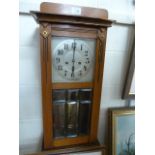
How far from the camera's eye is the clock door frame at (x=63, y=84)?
0.83 metres

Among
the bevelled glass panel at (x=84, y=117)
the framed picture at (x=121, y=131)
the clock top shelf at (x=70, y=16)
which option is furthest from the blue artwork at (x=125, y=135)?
the clock top shelf at (x=70, y=16)

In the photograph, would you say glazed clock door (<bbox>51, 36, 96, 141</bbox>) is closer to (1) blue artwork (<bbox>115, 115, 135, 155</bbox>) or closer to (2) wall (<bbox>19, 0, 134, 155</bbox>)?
(2) wall (<bbox>19, 0, 134, 155</bbox>)

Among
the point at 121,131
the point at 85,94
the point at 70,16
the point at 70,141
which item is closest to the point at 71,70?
the point at 85,94

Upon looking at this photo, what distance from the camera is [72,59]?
908mm

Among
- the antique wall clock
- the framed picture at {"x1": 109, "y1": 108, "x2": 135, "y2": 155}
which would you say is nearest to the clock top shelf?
the antique wall clock

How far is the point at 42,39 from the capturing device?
32.4 inches

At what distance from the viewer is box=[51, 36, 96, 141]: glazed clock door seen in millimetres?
889

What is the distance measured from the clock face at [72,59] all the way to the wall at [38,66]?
18 cm

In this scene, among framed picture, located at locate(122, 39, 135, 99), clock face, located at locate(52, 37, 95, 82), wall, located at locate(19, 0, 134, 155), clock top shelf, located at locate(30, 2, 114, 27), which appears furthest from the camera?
framed picture, located at locate(122, 39, 135, 99)

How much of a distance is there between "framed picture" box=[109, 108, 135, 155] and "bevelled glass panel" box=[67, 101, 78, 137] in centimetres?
29

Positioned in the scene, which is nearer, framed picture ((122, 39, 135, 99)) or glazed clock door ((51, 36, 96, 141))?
glazed clock door ((51, 36, 96, 141))

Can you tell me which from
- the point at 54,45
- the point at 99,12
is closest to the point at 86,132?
the point at 54,45

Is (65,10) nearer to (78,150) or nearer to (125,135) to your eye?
(78,150)
